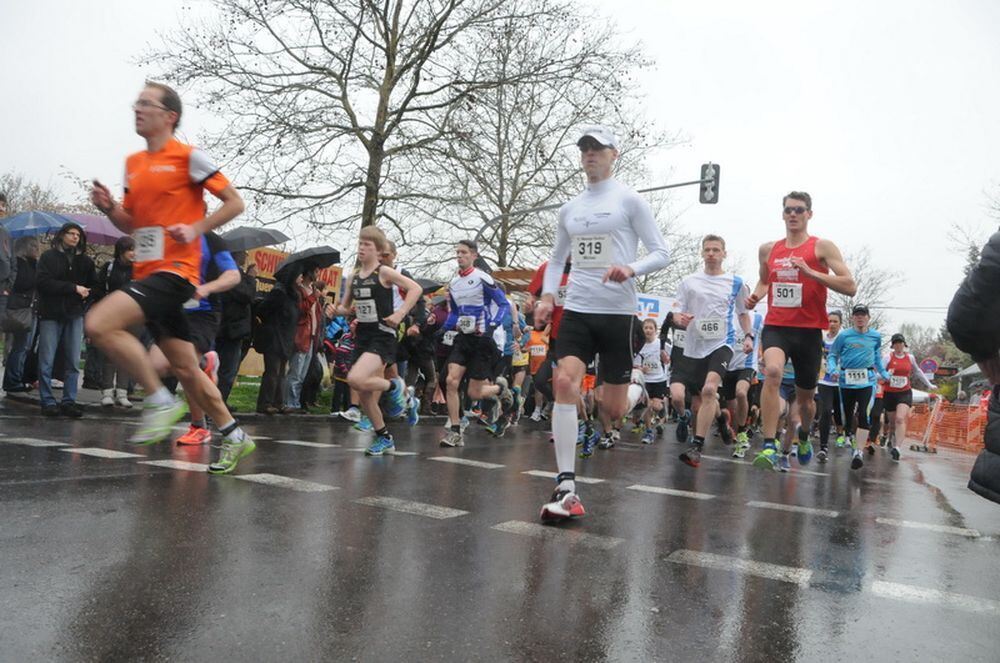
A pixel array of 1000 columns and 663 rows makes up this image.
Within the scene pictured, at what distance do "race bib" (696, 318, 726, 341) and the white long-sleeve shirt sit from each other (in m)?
3.74

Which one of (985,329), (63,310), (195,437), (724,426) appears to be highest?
(63,310)

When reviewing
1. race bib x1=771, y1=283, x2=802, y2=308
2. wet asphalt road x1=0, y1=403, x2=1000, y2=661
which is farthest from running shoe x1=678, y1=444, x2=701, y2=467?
race bib x1=771, y1=283, x2=802, y2=308

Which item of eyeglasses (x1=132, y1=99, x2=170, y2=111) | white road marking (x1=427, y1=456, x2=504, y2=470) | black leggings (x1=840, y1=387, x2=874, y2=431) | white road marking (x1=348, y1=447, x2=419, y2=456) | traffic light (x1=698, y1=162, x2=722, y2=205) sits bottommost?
white road marking (x1=348, y1=447, x2=419, y2=456)

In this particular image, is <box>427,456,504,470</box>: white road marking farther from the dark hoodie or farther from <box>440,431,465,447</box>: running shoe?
the dark hoodie

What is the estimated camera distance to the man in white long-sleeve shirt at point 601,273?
5.28m

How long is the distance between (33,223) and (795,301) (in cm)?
1012

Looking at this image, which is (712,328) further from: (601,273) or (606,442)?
(601,273)

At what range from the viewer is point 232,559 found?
3537 mm

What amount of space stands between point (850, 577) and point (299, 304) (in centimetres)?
918

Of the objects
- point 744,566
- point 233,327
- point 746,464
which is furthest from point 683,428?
point 744,566

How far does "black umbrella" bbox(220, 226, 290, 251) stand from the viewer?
11547mm

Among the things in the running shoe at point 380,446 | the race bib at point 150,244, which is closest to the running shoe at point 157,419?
Result: the race bib at point 150,244

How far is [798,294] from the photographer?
7453mm

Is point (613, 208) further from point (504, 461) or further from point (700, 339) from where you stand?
point (700, 339)
